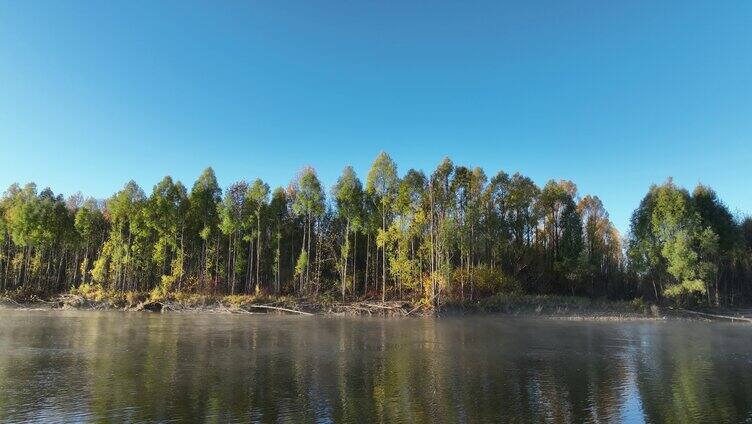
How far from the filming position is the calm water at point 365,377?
41.0 feet

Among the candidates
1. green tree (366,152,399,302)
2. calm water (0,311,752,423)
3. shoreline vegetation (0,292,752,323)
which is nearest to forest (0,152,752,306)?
green tree (366,152,399,302)

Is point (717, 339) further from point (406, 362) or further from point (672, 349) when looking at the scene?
point (406, 362)

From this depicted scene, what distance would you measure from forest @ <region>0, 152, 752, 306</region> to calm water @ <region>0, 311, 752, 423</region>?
24.1 metres

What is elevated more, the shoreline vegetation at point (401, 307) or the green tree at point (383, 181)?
the green tree at point (383, 181)

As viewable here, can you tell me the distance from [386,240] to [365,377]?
3822cm

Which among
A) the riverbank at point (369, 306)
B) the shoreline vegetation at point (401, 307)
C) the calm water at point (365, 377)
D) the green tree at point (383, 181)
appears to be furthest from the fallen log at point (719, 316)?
the green tree at point (383, 181)

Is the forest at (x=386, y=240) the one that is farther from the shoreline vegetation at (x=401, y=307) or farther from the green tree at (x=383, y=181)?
the shoreline vegetation at (x=401, y=307)

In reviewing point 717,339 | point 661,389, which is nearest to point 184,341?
point 661,389

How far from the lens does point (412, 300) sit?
49.6 metres

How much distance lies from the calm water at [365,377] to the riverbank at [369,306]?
17.2 meters

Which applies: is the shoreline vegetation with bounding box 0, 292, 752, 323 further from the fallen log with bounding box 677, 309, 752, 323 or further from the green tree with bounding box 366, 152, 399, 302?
the green tree with bounding box 366, 152, 399, 302

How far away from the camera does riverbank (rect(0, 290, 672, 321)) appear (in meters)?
47.4

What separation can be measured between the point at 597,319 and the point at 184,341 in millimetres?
36336

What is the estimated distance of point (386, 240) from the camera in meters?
55.0
